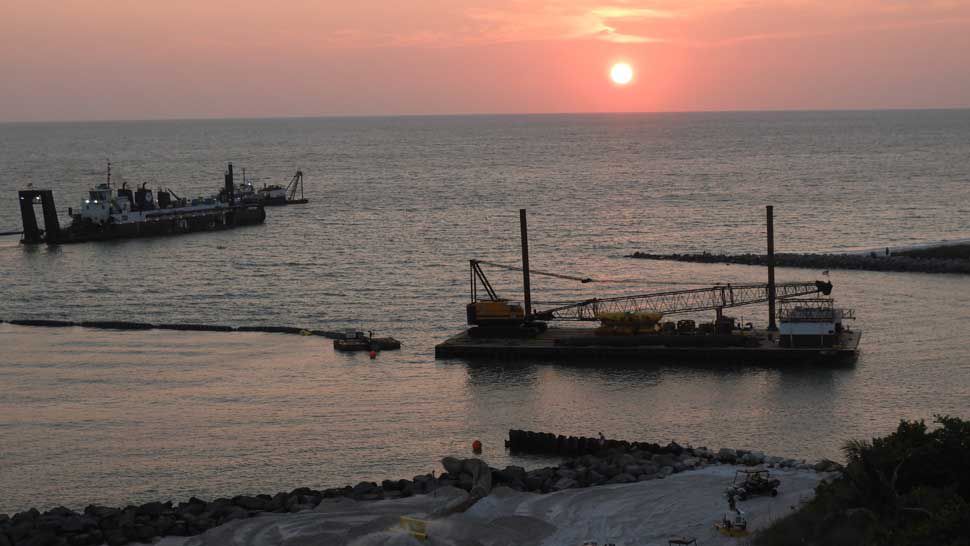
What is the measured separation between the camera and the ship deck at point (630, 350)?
5197cm

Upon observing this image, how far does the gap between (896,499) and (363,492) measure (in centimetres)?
1469

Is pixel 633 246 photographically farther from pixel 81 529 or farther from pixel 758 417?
pixel 81 529

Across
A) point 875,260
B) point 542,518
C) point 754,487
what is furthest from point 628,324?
point 875,260

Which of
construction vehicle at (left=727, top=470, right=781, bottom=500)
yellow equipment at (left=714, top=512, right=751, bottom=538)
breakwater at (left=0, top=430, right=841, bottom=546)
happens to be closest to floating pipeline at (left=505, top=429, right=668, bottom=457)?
breakwater at (left=0, top=430, right=841, bottom=546)

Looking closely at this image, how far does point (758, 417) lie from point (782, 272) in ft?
112

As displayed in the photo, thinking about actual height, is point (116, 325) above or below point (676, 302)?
above

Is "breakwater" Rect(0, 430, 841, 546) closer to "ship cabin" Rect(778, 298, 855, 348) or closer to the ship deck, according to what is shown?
the ship deck

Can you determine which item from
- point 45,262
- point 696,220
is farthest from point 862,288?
point 45,262

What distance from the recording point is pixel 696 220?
110875 mm

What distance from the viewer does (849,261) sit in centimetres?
7694

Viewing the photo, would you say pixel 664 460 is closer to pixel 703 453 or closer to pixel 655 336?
pixel 703 453

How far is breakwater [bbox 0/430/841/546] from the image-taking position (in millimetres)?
30422

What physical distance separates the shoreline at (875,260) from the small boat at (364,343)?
3193 centimetres

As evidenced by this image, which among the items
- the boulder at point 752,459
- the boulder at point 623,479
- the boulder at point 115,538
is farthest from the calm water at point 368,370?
the boulder at point 623,479
